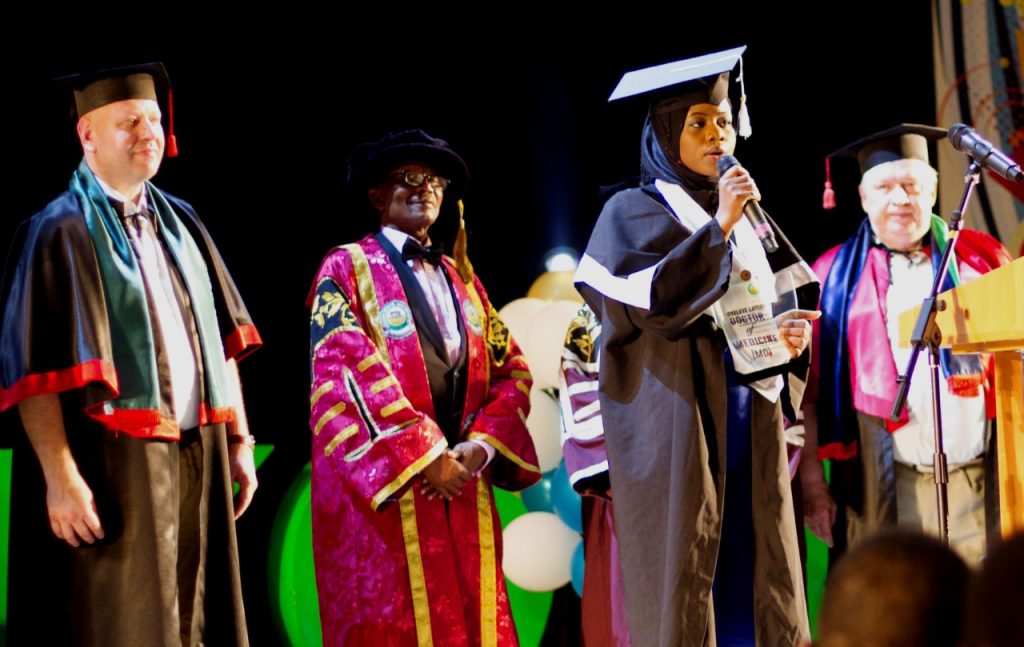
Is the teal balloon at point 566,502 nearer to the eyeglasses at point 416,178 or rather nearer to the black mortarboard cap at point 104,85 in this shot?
the eyeglasses at point 416,178

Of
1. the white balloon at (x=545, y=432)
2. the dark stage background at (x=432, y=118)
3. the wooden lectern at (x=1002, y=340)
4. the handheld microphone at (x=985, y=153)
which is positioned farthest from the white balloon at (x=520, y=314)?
the handheld microphone at (x=985, y=153)

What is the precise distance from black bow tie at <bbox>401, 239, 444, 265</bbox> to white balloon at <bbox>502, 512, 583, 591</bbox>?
3.82ft

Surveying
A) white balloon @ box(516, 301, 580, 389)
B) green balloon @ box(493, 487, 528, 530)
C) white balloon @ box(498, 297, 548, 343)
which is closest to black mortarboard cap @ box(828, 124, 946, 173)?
white balloon @ box(516, 301, 580, 389)

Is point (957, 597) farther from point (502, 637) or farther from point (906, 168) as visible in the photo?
point (906, 168)

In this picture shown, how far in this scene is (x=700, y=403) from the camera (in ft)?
9.46

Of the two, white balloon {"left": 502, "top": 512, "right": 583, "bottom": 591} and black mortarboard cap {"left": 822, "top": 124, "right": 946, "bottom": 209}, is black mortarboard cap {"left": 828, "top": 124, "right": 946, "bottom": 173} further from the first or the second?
white balloon {"left": 502, "top": 512, "right": 583, "bottom": 591}

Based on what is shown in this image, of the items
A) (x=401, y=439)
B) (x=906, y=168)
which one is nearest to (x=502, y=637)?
(x=401, y=439)

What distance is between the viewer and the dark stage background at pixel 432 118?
464cm

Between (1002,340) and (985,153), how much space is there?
1.79 ft

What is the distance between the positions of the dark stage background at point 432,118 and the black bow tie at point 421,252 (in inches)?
33.7

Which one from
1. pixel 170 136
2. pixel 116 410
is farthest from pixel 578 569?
pixel 170 136

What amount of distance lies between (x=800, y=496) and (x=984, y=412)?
0.67 metres

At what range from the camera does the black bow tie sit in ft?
13.1

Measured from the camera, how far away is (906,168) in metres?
4.26
